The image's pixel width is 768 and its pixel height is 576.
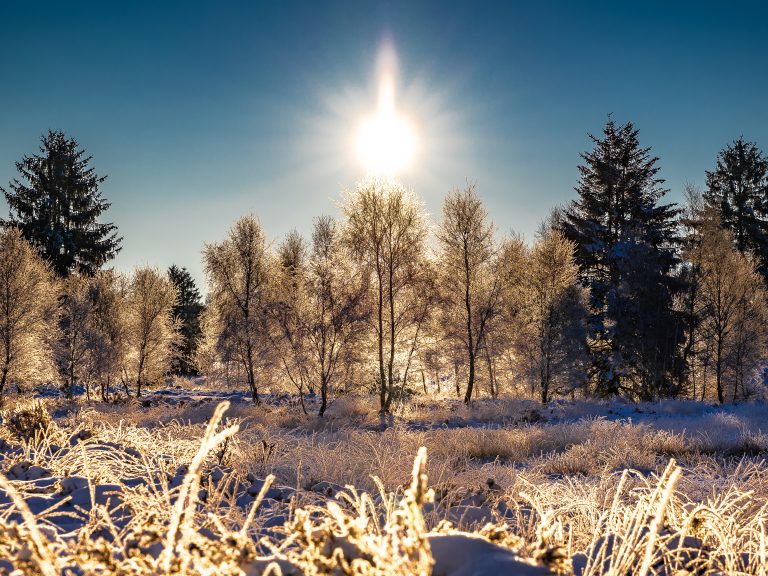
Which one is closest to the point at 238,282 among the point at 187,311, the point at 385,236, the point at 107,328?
the point at 385,236

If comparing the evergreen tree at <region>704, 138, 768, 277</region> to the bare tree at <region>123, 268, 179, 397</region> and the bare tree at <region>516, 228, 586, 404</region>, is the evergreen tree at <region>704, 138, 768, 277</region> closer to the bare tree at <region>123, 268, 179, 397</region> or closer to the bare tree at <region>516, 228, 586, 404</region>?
the bare tree at <region>516, 228, 586, 404</region>

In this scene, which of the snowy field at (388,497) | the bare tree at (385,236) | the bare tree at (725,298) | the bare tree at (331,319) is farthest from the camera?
the bare tree at (725,298)

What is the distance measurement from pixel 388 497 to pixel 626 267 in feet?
73.3

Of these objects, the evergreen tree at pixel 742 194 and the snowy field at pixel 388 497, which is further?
the evergreen tree at pixel 742 194

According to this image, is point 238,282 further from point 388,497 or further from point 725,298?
point 725,298

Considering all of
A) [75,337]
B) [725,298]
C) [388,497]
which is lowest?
[388,497]

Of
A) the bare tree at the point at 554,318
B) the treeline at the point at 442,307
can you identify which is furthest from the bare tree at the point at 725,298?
the bare tree at the point at 554,318

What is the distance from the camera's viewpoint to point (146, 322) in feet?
87.1

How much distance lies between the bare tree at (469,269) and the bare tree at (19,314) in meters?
14.7

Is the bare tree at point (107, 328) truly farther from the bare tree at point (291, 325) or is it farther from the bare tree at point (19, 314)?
the bare tree at point (291, 325)

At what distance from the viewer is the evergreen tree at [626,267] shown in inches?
858

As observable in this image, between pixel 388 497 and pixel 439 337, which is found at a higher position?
pixel 439 337

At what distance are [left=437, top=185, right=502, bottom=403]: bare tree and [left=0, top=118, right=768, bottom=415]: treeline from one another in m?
0.06

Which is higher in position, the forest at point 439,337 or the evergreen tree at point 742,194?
the evergreen tree at point 742,194
